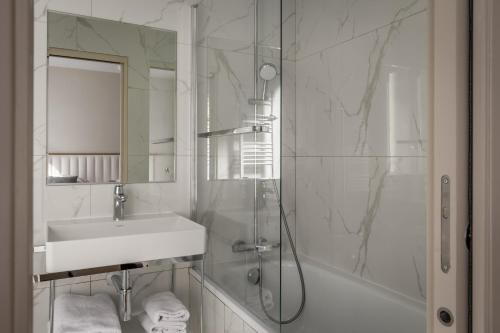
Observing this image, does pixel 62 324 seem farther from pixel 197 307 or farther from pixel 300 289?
pixel 300 289

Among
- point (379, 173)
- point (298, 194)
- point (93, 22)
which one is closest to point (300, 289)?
point (298, 194)

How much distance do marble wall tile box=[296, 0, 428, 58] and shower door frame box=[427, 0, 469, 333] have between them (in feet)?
2.89

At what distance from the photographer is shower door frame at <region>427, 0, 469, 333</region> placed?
2.55 feet

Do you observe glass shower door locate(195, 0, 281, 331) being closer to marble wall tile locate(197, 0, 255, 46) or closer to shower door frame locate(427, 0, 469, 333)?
marble wall tile locate(197, 0, 255, 46)

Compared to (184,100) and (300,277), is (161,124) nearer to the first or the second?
(184,100)

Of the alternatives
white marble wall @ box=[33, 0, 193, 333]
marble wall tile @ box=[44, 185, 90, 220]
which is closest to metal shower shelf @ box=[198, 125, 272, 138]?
white marble wall @ box=[33, 0, 193, 333]

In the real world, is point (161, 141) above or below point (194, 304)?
above

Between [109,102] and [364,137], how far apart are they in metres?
1.38

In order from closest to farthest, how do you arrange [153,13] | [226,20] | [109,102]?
[226,20], [109,102], [153,13]

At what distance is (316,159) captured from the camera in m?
2.16
